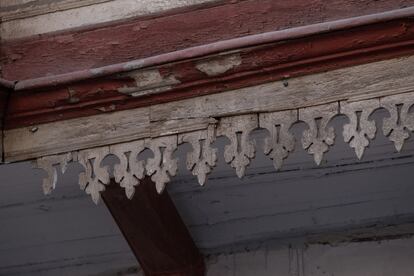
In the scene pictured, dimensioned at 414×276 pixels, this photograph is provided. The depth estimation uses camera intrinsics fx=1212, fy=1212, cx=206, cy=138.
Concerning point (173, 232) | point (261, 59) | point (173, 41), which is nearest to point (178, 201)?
point (173, 232)

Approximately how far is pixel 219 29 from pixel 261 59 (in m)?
0.47

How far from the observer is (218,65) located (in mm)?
4559

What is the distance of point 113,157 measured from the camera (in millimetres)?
5098

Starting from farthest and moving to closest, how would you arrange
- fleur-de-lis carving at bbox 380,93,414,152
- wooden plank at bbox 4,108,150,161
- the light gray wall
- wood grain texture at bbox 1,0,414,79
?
the light gray wall → wood grain texture at bbox 1,0,414,79 → wooden plank at bbox 4,108,150,161 → fleur-de-lis carving at bbox 380,93,414,152

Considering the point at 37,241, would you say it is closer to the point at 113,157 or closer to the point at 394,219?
the point at 113,157

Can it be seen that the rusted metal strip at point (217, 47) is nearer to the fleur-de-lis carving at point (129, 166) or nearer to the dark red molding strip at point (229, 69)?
the dark red molding strip at point (229, 69)

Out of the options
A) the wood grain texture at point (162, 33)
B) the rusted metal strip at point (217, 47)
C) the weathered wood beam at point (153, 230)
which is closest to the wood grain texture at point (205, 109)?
the rusted metal strip at point (217, 47)

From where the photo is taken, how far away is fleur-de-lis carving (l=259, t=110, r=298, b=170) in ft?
14.3

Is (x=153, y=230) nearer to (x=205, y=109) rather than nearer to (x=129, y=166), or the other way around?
(x=129, y=166)

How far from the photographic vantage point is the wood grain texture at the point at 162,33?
4.78 m

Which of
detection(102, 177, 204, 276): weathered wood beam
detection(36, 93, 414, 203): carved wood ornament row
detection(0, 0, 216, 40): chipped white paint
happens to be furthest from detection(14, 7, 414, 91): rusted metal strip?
detection(102, 177, 204, 276): weathered wood beam

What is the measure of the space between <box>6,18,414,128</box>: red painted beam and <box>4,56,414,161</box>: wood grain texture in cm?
3

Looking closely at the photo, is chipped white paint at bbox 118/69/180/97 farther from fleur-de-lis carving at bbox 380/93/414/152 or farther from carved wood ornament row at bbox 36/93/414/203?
fleur-de-lis carving at bbox 380/93/414/152

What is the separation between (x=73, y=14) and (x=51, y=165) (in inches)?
31.6
